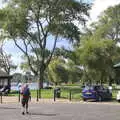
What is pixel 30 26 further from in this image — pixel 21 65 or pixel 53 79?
pixel 53 79

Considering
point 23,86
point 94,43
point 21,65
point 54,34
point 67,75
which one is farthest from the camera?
point 67,75

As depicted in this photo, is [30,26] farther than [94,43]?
No

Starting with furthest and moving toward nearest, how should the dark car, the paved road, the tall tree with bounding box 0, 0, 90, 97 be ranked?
1. the tall tree with bounding box 0, 0, 90, 97
2. the dark car
3. the paved road

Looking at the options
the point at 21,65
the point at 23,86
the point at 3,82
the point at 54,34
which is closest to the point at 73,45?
the point at 54,34

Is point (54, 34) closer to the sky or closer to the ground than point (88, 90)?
closer to the sky

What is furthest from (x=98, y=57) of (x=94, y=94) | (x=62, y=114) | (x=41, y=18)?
(x=62, y=114)

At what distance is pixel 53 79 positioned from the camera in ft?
402

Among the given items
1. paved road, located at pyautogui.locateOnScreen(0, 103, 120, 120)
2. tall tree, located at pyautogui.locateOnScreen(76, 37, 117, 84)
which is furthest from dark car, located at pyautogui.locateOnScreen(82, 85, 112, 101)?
tall tree, located at pyautogui.locateOnScreen(76, 37, 117, 84)

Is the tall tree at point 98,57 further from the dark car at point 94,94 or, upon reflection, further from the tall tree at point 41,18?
the dark car at point 94,94

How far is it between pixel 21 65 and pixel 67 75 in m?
24.0

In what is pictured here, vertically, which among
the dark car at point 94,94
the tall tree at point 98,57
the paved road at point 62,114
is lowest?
the paved road at point 62,114

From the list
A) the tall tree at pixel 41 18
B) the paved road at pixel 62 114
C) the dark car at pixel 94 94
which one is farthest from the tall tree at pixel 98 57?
the paved road at pixel 62 114

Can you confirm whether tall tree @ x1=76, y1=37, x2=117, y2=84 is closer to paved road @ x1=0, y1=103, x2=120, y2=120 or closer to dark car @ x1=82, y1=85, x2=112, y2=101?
dark car @ x1=82, y1=85, x2=112, y2=101

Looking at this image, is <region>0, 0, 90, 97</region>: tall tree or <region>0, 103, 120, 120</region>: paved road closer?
<region>0, 103, 120, 120</region>: paved road
